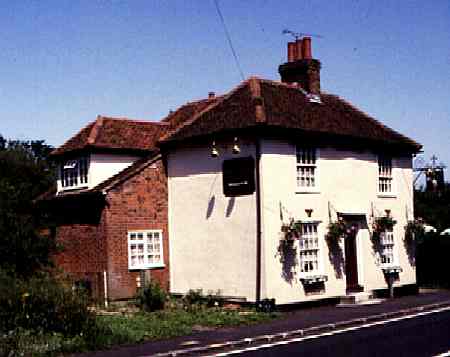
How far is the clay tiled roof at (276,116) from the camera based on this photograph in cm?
2139

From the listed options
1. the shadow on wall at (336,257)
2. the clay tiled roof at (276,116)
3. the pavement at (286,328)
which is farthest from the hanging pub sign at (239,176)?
the pavement at (286,328)

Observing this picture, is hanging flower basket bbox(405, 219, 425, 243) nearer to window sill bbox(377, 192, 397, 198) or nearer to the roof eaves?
window sill bbox(377, 192, 397, 198)

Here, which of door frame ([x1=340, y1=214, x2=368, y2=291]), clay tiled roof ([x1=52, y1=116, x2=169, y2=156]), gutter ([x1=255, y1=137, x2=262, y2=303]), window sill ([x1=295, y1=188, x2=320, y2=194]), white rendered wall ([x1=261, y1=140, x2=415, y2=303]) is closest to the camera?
gutter ([x1=255, y1=137, x2=262, y2=303])

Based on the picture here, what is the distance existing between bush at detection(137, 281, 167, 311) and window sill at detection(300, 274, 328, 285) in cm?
435

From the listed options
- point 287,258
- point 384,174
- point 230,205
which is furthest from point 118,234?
point 384,174

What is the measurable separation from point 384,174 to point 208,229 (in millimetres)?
7462

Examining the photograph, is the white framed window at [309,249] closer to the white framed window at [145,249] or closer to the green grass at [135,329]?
the green grass at [135,329]

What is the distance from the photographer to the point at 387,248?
2520 centimetres

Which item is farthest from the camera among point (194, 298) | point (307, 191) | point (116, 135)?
point (116, 135)

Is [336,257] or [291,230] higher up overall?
[291,230]

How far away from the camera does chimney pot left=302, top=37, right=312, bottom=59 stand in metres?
25.6

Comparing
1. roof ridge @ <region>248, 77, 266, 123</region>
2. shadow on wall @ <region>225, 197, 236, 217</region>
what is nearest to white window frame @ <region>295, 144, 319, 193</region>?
roof ridge @ <region>248, 77, 266, 123</region>

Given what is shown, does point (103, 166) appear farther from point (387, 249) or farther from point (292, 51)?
point (387, 249)

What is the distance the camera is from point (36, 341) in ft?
45.1
